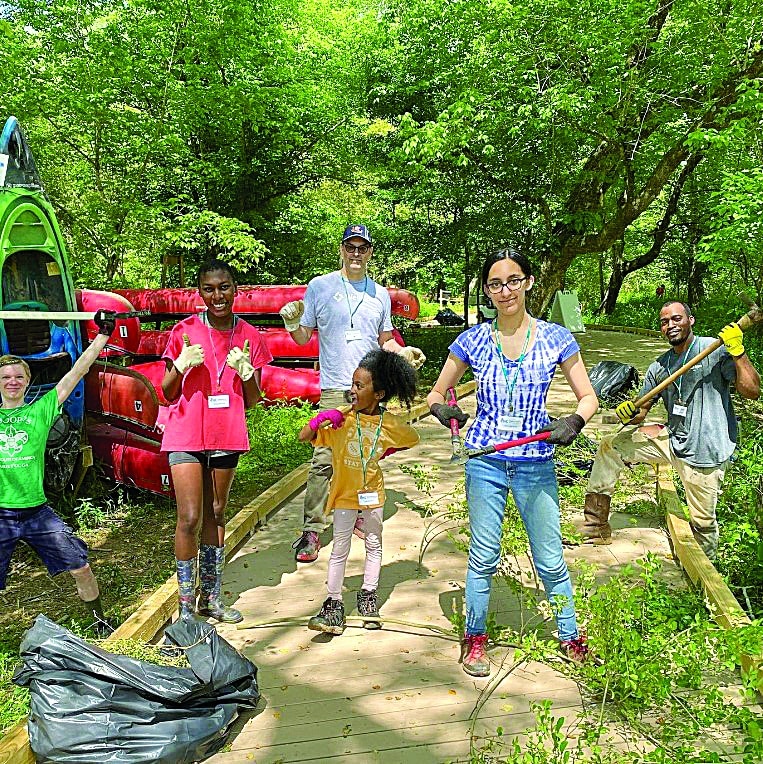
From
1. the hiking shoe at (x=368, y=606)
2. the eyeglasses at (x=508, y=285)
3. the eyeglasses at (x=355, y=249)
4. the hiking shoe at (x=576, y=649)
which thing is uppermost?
the eyeglasses at (x=355, y=249)

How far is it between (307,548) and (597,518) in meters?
2.04

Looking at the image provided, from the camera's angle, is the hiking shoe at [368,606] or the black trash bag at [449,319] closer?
the hiking shoe at [368,606]

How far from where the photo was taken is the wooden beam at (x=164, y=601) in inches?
118

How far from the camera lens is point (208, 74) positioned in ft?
33.7

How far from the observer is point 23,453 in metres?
3.94

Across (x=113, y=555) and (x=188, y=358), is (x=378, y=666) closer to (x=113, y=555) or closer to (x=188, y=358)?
(x=188, y=358)

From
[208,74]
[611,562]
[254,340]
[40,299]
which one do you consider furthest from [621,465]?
[208,74]

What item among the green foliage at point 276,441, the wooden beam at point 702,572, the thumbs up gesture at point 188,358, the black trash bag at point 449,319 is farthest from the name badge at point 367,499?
the black trash bag at point 449,319

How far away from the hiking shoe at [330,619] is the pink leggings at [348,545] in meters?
0.05

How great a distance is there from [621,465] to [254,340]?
2.81 m

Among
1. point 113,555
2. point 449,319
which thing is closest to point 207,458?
point 113,555

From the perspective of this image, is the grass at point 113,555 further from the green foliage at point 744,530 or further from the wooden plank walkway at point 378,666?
the green foliage at point 744,530

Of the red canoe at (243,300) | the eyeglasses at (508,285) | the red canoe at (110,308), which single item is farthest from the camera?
the red canoe at (243,300)

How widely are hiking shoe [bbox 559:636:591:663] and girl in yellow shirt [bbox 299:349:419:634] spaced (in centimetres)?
106
